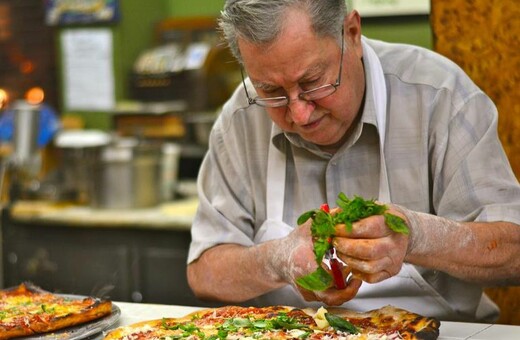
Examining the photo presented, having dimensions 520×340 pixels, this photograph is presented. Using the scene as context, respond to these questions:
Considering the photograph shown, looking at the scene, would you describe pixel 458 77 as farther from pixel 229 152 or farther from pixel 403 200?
pixel 229 152

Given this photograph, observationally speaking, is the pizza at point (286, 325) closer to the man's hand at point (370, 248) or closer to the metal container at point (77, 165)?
the man's hand at point (370, 248)

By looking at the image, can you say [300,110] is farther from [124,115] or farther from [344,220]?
[124,115]

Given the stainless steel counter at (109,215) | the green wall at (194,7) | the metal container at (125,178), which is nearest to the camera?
the stainless steel counter at (109,215)

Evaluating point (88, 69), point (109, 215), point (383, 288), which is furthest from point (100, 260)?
point (383, 288)

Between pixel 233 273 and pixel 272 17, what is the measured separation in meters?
0.87

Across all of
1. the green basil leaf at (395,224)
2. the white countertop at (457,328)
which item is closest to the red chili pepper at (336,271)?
the green basil leaf at (395,224)

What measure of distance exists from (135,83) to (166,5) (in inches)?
37.2

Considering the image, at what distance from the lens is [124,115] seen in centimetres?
800

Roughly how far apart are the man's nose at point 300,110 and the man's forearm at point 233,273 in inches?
15.4

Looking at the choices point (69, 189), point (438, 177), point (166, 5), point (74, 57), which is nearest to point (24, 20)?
point (74, 57)

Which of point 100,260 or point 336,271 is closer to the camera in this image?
point 336,271

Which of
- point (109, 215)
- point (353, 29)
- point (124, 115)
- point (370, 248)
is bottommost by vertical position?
point (109, 215)

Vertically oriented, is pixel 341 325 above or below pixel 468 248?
below

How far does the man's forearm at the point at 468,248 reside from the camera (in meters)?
2.67
